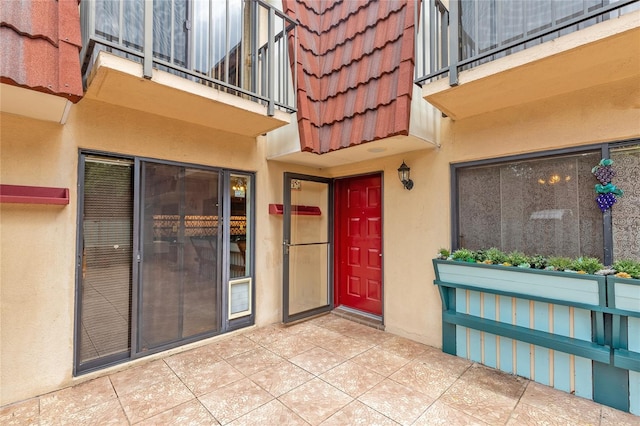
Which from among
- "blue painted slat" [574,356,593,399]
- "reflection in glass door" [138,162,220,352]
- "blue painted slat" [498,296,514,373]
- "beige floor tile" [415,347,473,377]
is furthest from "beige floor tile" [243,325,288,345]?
"blue painted slat" [574,356,593,399]

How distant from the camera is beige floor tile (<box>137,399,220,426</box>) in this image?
2.18 m

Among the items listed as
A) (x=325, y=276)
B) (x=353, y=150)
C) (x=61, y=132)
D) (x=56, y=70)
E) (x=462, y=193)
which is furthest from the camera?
(x=325, y=276)

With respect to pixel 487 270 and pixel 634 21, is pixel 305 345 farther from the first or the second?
pixel 634 21

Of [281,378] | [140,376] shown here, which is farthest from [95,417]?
[281,378]

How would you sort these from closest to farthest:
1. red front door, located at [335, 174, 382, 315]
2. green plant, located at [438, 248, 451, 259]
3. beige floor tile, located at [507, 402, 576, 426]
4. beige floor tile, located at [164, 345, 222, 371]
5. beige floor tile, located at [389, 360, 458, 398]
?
beige floor tile, located at [507, 402, 576, 426] → beige floor tile, located at [389, 360, 458, 398] → beige floor tile, located at [164, 345, 222, 371] → green plant, located at [438, 248, 451, 259] → red front door, located at [335, 174, 382, 315]

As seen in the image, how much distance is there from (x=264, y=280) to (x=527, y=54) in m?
3.81

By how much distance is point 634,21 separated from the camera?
6.01 ft

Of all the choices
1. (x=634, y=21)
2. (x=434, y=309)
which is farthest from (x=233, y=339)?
(x=634, y=21)

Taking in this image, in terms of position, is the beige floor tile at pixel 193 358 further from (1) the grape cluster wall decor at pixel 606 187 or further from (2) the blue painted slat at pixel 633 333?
(1) the grape cluster wall decor at pixel 606 187

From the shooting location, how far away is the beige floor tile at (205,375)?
2.67 metres

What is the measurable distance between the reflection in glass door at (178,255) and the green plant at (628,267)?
400 cm

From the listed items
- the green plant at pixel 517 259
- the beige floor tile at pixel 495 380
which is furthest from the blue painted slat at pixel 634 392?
the green plant at pixel 517 259

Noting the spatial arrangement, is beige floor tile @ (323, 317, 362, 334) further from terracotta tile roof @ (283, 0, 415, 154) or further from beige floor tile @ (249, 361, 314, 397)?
terracotta tile roof @ (283, 0, 415, 154)

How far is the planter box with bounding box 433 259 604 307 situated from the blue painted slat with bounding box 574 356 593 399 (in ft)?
1.75
